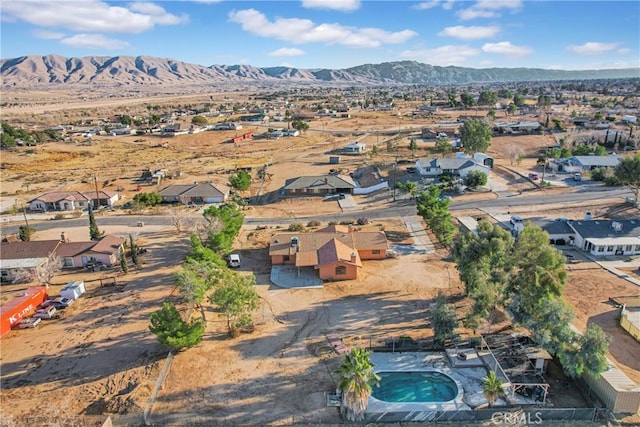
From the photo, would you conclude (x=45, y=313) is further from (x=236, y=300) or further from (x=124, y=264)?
(x=236, y=300)

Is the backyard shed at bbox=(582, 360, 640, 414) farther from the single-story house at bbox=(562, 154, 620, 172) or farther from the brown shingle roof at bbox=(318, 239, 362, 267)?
the single-story house at bbox=(562, 154, 620, 172)

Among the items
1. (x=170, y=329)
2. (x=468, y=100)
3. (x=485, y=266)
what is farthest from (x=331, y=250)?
(x=468, y=100)

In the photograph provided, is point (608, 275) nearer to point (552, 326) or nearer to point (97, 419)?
point (552, 326)

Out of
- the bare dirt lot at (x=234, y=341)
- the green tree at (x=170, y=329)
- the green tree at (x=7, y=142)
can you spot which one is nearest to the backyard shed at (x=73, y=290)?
the bare dirt lot at (x=234, y=341)

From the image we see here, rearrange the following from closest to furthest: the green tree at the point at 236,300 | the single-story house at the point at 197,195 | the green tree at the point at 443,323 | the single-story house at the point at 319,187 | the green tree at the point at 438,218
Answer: the green tree at the point at 443,323 → the green tree at the point at 236,300 → the green tree at the point at 438,218 → the single-story house at the point at 197,195 → the single-story house at the point at 319,187

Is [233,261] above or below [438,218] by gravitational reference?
below

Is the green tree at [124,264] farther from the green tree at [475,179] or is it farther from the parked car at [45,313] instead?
the green tree at [475,179]

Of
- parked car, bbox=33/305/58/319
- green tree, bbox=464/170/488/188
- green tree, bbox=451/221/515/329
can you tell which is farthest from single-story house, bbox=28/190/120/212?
green tree, bbox=464/170/488/188
